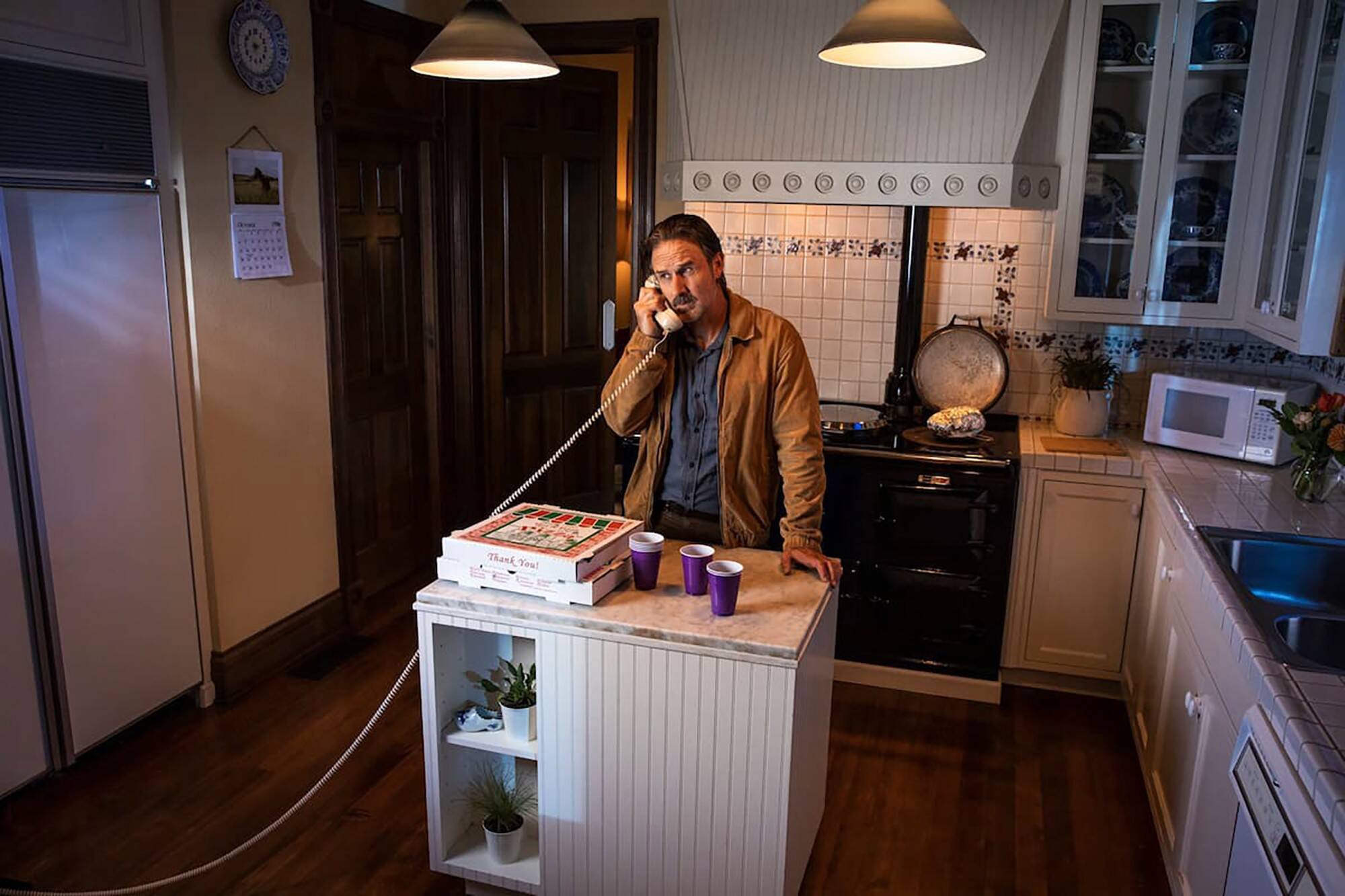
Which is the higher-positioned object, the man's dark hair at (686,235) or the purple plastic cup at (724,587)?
the man's dark hair at (686,235)

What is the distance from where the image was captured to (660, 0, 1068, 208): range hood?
3230 millimetres

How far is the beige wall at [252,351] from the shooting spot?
9.82 ft

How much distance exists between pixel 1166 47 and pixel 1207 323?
871 millimetres

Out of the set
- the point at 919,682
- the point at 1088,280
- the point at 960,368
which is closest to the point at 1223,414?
the point at 1088,280

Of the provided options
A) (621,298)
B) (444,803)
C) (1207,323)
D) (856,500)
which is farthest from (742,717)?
(621,298)

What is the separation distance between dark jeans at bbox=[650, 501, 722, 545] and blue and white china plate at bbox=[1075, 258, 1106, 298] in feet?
5.57

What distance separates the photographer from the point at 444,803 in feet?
7.46

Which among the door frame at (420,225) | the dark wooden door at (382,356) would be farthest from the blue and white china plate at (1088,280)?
the dark wooden door at (382,356)

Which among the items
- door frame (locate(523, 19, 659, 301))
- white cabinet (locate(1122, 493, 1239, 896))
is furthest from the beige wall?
white cabinet (locate(1122, 493, 1239, 896))

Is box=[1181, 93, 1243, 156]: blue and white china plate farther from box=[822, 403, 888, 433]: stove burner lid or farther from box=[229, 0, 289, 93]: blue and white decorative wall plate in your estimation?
box=[229, 0, 289, 93]: blue and white decorative wall plate

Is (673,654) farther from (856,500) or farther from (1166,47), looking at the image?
(1166,47)

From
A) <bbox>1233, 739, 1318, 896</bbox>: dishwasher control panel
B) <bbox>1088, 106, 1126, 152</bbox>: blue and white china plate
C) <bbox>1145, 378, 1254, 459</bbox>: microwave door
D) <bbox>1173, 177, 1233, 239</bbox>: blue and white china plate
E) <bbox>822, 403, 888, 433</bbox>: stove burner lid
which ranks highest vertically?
<bbox>1088, 106, 1126, 152</bbox>: blue and white china plate

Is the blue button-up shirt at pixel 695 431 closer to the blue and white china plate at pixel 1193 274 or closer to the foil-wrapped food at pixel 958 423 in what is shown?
the foil-wrapped food at pixel 958 423

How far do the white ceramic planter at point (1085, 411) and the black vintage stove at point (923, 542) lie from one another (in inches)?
8.6
